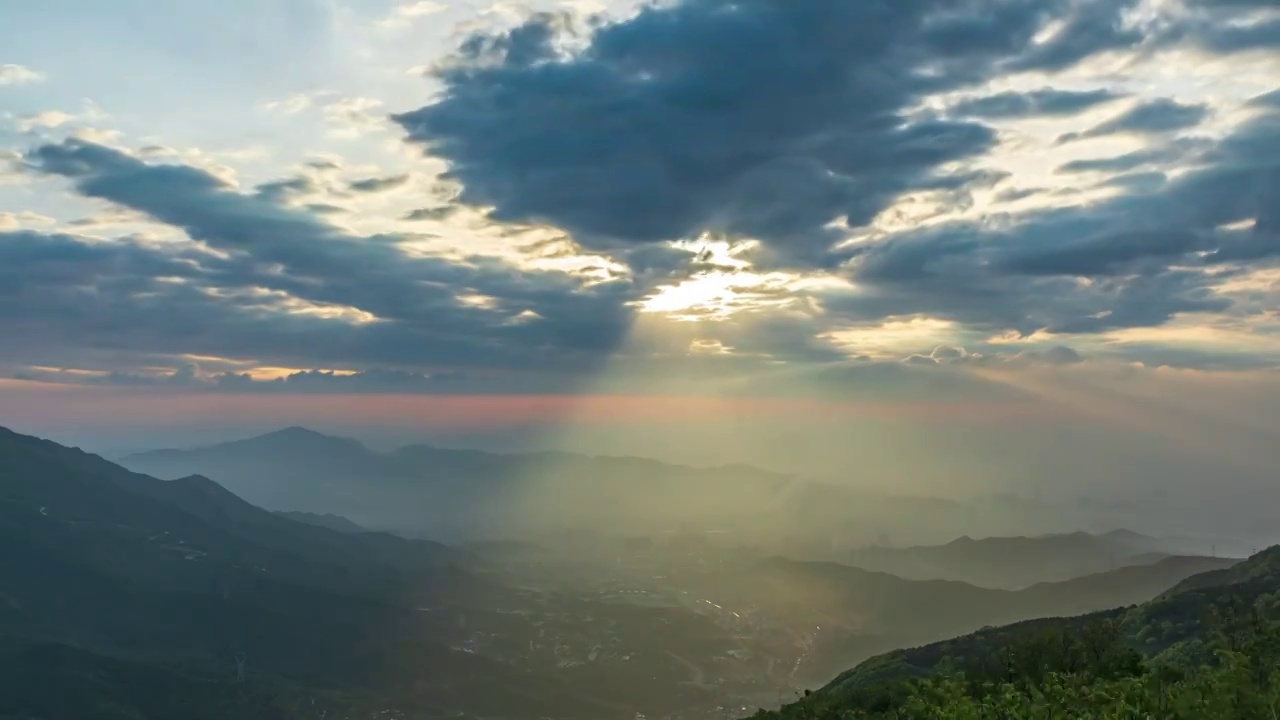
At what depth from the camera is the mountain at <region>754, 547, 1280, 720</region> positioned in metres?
47.5

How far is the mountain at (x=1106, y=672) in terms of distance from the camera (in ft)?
156

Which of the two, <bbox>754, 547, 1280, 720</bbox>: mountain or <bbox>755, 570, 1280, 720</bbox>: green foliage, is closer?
<bbox>755, 570, 1280, 720</bbox>: green foliage

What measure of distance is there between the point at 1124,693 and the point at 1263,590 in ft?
563

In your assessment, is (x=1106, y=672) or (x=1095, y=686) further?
(x=1106, y=672)

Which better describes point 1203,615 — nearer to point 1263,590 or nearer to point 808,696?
point 1263,590

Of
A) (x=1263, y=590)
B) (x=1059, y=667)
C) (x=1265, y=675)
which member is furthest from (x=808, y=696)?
(x=1263, y=590)

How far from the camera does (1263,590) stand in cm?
17788

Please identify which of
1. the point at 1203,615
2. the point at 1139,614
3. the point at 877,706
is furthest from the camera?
the point at 1139,614

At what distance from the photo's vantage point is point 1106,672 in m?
78.5

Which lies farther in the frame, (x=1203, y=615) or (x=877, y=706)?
(x=1203, y=615)

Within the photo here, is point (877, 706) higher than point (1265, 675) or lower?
lower

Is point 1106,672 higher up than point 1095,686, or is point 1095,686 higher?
point 1095,686

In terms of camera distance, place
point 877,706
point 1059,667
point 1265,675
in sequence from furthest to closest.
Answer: point 877,706
point 1059,667
point 1265,675

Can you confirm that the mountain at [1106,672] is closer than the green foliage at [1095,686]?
No
